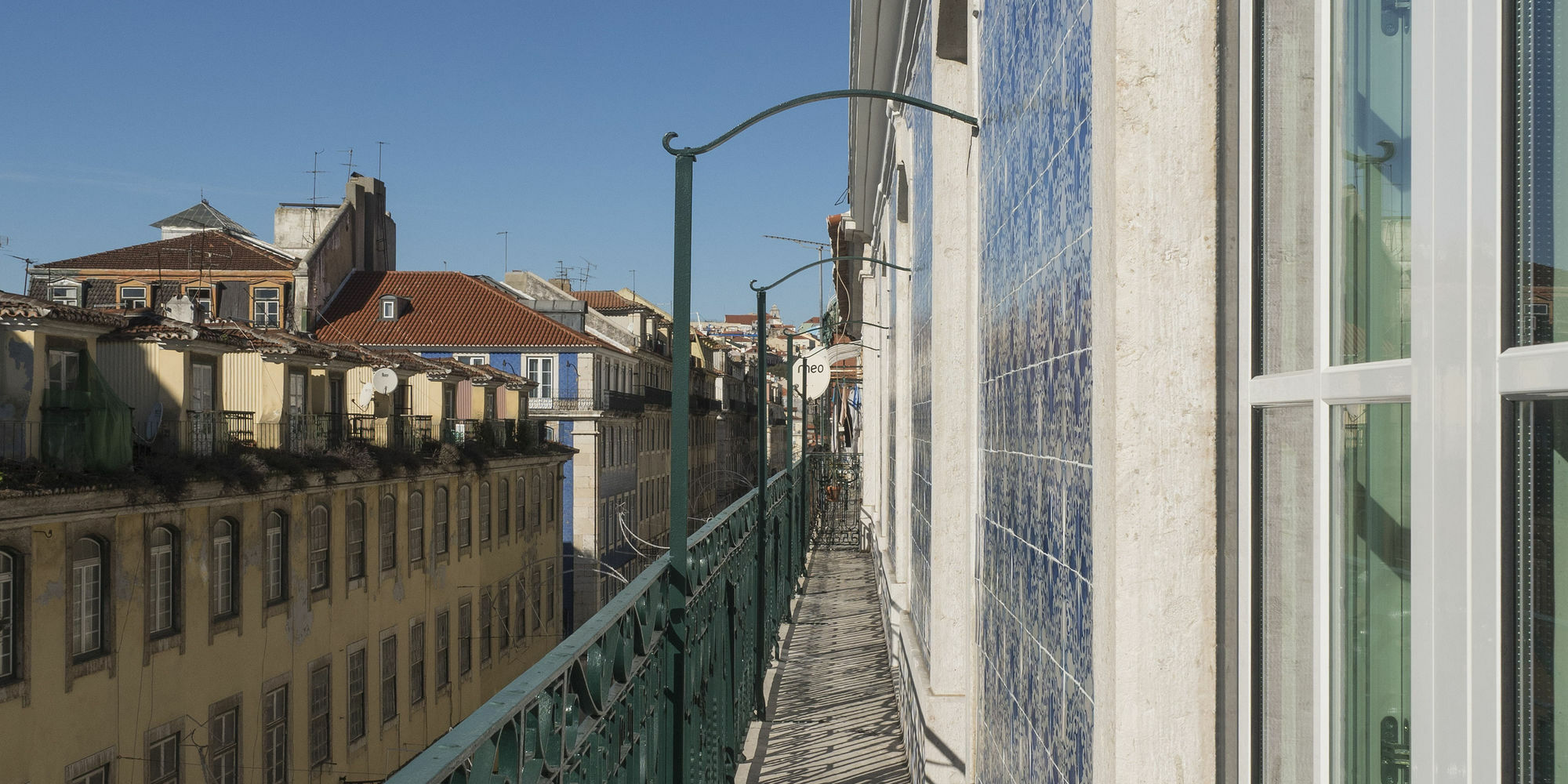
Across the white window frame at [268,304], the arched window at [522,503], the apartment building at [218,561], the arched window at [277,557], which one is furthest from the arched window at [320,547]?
the white window frame at [268,304]

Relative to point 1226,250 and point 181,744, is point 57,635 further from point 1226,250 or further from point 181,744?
point 1226,250

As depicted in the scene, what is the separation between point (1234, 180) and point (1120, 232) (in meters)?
0.19

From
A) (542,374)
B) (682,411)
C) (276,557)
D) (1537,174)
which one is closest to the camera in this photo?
(1537,174)

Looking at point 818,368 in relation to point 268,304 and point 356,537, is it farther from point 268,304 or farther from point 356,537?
point 268,304

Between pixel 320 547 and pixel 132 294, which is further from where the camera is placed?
pixel 132 294

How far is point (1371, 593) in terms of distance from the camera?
138 centimetres

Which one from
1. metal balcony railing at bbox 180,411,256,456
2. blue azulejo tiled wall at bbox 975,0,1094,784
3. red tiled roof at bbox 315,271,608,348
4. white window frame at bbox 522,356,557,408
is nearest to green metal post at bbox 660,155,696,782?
blue azulejo tiled wall at bbox 975,0,1094,784

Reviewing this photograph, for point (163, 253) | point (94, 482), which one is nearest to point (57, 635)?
point (94, 482)

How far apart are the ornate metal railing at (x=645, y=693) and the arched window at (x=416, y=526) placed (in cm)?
2880

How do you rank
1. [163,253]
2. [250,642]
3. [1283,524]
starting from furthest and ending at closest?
1. [163,253]
2. [250,642]
3. [1283,524]

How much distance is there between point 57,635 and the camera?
Result: 21422 mm

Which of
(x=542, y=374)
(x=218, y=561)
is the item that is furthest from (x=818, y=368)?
(x=542, y=374)

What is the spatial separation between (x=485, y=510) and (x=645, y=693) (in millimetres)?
38595

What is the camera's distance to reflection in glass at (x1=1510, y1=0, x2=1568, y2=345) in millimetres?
1018
